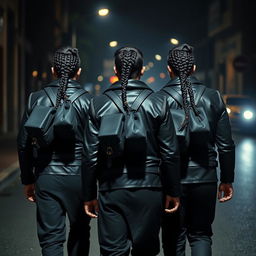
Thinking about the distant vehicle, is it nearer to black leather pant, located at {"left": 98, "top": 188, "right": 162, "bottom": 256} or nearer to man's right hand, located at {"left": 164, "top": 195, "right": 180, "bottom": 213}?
man's right hand, located at {"left": 164, "top": 195, "right": 180, "bottom": 213}

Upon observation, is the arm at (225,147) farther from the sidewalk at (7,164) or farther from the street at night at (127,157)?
the sidewalk at (7,164)

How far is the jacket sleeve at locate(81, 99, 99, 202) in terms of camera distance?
3.91 m

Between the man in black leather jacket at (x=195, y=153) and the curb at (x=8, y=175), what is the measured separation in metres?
6.72

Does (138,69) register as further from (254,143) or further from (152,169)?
(254,143)

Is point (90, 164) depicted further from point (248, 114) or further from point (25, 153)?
point (248, 114)

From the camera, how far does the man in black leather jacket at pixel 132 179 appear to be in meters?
3.86

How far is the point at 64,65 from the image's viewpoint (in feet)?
15.2

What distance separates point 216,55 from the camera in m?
58.6

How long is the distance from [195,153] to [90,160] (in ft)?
2.80

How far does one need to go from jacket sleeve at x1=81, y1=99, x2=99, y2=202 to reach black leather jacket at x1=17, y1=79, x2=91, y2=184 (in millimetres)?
558

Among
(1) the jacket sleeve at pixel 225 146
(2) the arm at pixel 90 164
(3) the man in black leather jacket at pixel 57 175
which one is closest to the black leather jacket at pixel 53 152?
(3) the man in black leather jacket at pixel 57 175

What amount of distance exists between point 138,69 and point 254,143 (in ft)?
58.2

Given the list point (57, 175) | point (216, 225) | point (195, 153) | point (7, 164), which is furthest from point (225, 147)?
point (7, 164)

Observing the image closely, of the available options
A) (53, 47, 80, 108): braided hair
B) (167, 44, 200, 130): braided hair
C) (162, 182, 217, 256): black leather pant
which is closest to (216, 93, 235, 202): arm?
→ (162, 182, 217, 256): black leather pant
